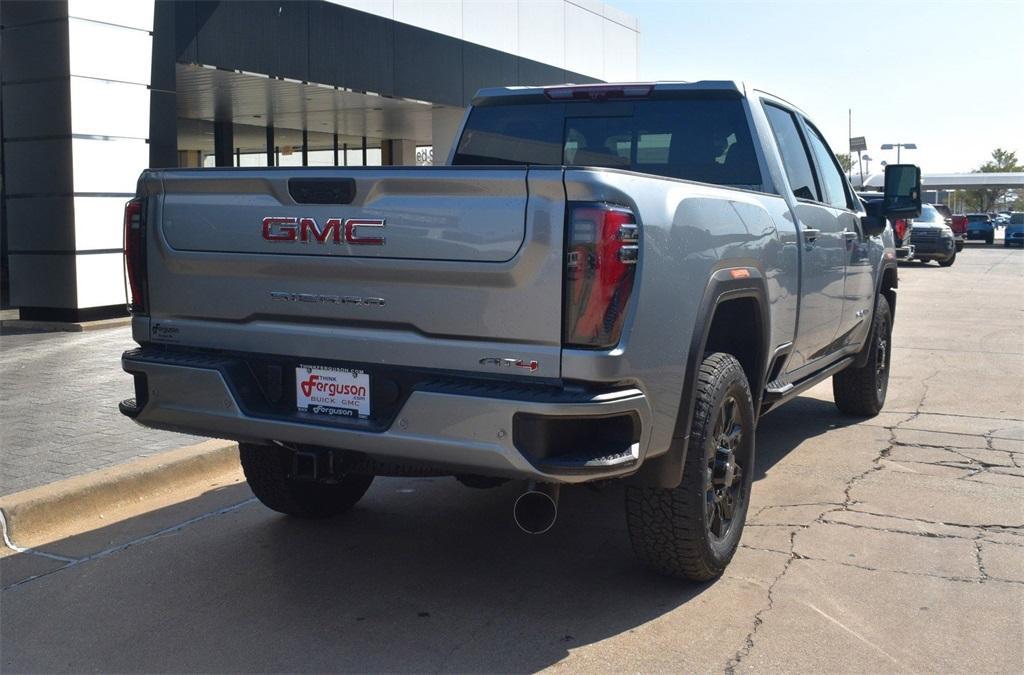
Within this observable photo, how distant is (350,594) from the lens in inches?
173

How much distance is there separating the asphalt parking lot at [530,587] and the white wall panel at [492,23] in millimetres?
16654

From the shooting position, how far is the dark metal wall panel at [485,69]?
70.5 ft

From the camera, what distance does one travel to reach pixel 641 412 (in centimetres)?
372

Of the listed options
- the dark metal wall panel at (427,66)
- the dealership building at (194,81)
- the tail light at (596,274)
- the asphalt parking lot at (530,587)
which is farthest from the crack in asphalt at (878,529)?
the dark metal wall panel at (427,66)

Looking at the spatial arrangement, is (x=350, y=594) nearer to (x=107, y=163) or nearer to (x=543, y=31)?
(x=107, y=163)

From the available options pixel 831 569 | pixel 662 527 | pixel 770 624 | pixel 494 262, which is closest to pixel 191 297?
pixel 494 262

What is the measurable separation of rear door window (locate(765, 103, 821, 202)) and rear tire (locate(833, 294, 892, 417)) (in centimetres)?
168

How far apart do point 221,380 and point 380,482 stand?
2.20m

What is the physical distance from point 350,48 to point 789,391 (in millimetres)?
14376

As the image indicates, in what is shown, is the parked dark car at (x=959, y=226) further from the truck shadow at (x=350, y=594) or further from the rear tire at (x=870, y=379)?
the truck shadow at (x=350, y=594)

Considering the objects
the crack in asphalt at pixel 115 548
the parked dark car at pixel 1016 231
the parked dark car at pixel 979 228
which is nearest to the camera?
the crack in asphalt at pixel 115 548

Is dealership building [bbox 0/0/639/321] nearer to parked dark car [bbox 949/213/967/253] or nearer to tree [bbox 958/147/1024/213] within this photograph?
parked dark car [bbox 949/213/967/253]

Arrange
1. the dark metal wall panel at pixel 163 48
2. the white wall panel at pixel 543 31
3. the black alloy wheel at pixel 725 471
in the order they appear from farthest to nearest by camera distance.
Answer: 1. the white wall panel at pixel 543 31
2. the dark metal wall panel at pixel 163 48
3. the black alloy wheel at pixel 725 471

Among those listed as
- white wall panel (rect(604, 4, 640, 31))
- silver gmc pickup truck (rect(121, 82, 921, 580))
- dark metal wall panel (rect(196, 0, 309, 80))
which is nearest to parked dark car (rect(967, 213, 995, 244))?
white wall panel (rect(604, 4, 640, 31))
